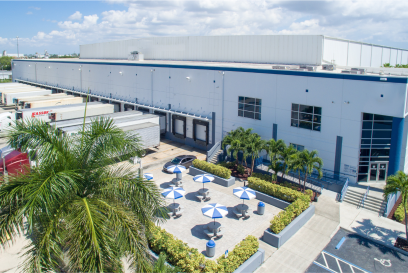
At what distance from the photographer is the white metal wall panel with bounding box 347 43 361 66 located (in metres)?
39.6

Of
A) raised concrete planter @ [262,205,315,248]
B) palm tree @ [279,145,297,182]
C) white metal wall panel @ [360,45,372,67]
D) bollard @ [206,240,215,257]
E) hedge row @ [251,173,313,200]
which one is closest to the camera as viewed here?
bollard @ [206,240,215,257]

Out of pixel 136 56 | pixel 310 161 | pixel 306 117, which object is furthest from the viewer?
pixel 136 56

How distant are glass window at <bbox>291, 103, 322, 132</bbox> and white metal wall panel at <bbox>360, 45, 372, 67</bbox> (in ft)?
78.7

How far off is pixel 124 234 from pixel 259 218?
12438 millimetres

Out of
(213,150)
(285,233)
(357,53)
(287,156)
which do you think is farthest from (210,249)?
(357,53)

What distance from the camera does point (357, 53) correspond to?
4178cm

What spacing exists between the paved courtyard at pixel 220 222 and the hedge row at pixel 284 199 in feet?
3.48

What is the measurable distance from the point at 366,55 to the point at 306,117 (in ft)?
86.5

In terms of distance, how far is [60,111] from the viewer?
37812mm

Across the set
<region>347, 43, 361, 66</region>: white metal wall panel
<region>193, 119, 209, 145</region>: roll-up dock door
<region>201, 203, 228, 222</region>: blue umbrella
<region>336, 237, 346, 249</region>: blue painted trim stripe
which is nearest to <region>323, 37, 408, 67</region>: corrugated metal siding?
<region>347, 43, 361, 66</region>: white metal wall panel

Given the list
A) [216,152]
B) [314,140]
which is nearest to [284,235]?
[314,140]

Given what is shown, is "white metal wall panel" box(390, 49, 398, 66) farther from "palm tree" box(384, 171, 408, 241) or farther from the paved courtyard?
the paved courtyard

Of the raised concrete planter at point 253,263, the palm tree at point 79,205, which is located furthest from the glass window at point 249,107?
the palm tree at point 79,205

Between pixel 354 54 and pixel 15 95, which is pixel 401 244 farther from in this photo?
pixel 15 95
